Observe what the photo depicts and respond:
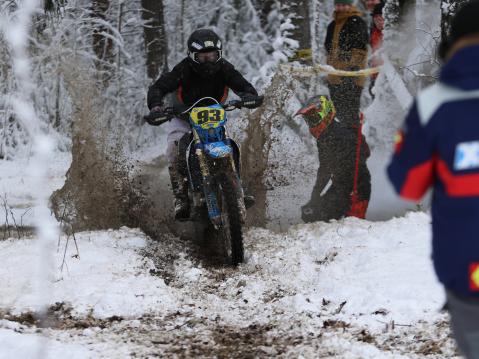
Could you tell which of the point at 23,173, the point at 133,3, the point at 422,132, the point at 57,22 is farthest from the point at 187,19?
the point at 422,132

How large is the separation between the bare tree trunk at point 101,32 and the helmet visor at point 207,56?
7.11m

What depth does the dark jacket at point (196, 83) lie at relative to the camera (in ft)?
22.4

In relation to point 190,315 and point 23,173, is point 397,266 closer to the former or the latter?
point 190,315

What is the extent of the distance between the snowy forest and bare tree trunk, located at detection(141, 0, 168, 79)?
2436 mm

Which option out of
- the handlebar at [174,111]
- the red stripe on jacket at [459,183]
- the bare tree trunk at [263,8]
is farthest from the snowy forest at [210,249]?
the bare tree trunk at [263,8]

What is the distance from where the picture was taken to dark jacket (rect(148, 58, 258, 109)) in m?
6.83

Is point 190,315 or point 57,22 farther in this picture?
point 57,22

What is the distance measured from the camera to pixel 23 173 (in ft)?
37.0

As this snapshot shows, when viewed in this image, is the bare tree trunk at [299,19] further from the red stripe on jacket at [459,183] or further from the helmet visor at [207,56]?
the red stripe on jacket at [459,183]

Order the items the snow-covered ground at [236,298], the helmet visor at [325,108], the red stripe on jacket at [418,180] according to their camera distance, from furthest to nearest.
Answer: the helmet visor at [325,108] < the snow-covered ground at [236,298] < the red stripe on jacket at [418,180]

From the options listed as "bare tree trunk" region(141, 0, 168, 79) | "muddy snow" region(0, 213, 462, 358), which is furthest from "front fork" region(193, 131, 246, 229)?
"bare tree trunk" region(141, 0, 168, 79)

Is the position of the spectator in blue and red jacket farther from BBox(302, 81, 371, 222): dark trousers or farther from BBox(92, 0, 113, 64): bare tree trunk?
BBox(92, 0, 113, 64): bare tree trunk

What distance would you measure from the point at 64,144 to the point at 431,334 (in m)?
10.1

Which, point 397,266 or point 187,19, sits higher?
point 187,19
